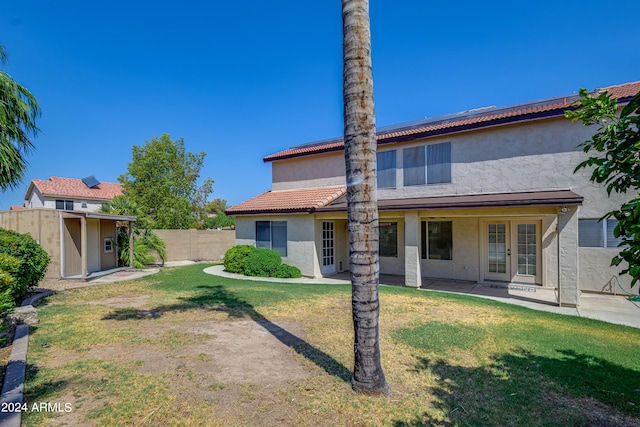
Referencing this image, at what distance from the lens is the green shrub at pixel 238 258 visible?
52.2 ft

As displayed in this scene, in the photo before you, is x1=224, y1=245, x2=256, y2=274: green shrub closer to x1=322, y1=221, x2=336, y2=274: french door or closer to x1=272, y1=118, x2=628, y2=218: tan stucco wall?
x1=322, y1=221, x2=336, y2=274: french door

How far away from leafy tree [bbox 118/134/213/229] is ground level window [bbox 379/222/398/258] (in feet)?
71.1

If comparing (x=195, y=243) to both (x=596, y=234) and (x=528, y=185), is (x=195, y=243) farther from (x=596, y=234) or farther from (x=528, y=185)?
(x=596, y=234)

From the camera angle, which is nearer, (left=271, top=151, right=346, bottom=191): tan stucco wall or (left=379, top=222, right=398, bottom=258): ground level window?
(left=379, top=222, right=398, bottom=258): ground level window

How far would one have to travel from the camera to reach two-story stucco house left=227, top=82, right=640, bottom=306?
11.0 metres

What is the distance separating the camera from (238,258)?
631 inches

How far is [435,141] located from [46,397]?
Result: 13359mm

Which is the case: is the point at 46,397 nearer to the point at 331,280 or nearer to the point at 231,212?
the point at 331,280

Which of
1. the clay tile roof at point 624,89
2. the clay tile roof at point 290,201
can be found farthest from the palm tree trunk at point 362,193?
the clay tile roof at point 624,89

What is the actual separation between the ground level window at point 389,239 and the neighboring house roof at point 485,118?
3.78 m

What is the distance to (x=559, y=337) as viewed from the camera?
6723mm

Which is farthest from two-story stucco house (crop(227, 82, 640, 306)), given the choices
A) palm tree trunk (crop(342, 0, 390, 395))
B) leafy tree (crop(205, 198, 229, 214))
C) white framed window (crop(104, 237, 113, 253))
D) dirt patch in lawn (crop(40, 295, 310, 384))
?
leafy tree (crop(205, 198, 229, 214))

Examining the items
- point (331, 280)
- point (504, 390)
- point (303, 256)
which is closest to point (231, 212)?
point (303, 256)

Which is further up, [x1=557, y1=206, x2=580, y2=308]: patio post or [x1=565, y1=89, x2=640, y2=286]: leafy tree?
[x1=565, y1=89, x2=640, y2=286]: leafy tree
